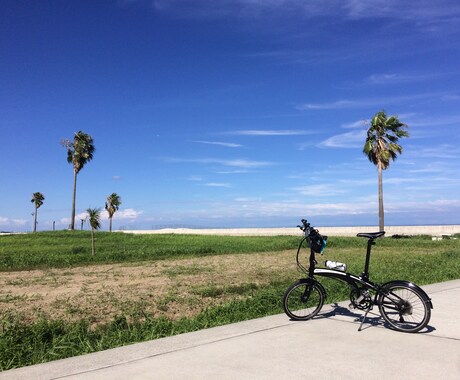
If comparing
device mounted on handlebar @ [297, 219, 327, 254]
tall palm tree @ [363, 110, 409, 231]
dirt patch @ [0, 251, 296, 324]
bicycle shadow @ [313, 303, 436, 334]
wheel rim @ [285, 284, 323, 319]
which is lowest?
dirt patch @ [0, 251, 296, 324]

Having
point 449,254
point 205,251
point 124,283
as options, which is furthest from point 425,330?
point 205,251

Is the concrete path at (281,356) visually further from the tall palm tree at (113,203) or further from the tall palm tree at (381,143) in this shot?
the tall palm tree at (113,203)

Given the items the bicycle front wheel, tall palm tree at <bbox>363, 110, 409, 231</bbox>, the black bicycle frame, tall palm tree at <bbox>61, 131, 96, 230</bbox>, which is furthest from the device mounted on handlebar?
tall palm tree at <bbox>61, 131, 96, 230</bbox>

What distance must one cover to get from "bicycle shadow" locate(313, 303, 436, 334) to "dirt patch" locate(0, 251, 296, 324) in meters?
2.98

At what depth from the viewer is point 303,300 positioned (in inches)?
267

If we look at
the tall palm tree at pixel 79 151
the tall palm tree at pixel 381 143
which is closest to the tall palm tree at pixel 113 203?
the tall palm tree at pixel 79 151

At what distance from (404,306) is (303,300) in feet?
4.81

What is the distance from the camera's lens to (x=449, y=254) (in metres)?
20.1

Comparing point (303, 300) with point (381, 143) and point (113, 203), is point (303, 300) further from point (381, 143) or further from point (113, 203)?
point (113, 203)

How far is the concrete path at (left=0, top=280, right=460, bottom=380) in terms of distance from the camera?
4.34 metres

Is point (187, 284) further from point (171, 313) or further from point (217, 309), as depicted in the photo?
point (217, 309)

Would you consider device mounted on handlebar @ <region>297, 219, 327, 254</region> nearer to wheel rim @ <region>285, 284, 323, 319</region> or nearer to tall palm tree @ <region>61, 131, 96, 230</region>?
wheel rim @ <region>285, 284, 323, 319</region>

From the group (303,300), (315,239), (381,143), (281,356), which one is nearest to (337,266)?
(315,239)

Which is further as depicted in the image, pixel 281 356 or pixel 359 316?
pixel 359 316
